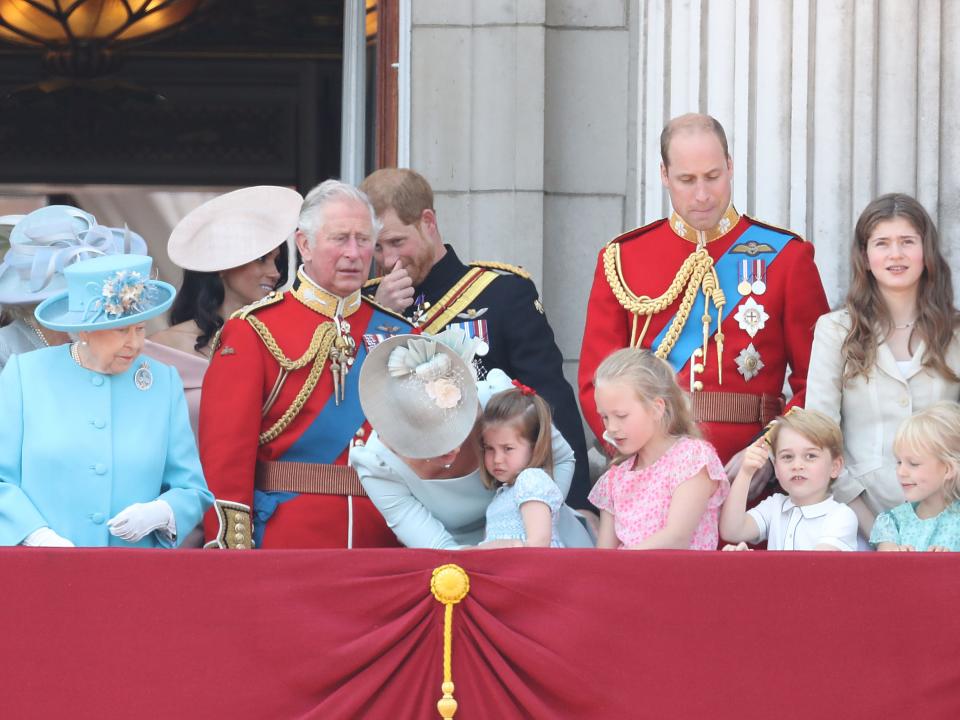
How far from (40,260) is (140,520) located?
0.86 metres

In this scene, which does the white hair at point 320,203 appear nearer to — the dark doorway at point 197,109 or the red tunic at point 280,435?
the red tunic at point 280,435

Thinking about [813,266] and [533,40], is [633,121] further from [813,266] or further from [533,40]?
[813,266]

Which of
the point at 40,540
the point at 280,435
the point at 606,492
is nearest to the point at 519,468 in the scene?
the point at 606,492

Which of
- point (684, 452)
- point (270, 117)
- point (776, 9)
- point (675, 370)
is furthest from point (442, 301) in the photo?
point (270, 117)

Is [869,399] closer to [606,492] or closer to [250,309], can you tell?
[606,492]

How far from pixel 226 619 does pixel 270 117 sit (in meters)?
6.00

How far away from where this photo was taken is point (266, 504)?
459 centimetres

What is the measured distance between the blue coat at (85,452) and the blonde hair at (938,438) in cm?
154

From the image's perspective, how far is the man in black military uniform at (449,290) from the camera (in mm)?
5016

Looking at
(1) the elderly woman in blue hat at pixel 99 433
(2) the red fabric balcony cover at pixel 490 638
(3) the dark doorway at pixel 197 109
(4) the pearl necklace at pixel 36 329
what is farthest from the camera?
(3) the dark doorway at pixel 197 109

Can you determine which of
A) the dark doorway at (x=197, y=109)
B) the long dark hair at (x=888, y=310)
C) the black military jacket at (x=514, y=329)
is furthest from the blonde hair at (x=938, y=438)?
the dark doorway at (x=197, y=109)

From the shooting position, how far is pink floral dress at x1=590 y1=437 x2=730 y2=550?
14.0ft

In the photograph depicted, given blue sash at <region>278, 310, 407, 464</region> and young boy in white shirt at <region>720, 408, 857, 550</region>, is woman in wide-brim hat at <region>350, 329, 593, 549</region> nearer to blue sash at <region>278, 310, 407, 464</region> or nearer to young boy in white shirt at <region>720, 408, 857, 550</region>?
blue sash at <region>278, 310, 407, 464</region>

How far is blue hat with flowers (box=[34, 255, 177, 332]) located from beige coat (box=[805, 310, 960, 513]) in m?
1.51
